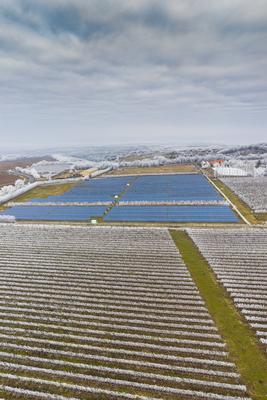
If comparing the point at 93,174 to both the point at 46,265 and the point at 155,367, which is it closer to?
the point at 46,265

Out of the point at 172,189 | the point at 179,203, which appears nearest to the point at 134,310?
the point at 179,203

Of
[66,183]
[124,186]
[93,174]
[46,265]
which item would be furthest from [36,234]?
[93,174]

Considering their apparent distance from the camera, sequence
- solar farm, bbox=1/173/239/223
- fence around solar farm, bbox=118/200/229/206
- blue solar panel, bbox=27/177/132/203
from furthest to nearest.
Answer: blue solar panel, bbox=27/177/132/203 → fence around solar farm, bbox=118/200/229/206 → solar farm, bbox=1/173/239/223

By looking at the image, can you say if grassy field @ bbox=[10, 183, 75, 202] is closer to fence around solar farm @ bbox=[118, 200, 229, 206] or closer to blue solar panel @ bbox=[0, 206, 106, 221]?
blue solar panel @ bbox=[0, 206, 106, 221]

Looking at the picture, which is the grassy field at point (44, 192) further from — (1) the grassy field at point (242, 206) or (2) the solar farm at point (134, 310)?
(1) the grassy field at point (242, 206)

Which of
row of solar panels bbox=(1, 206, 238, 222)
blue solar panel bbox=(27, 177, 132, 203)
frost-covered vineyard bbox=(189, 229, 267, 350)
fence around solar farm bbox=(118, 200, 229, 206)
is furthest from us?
blue solar panel bbox=(27, 177, 132, 203)

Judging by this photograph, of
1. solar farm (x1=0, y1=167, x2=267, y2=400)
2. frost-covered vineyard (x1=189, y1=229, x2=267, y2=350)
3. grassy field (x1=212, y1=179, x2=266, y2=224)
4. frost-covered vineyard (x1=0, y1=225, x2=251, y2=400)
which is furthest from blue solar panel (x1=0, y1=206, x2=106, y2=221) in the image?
grassy field (x1=212, y1=179, x2=266, y2=224)
